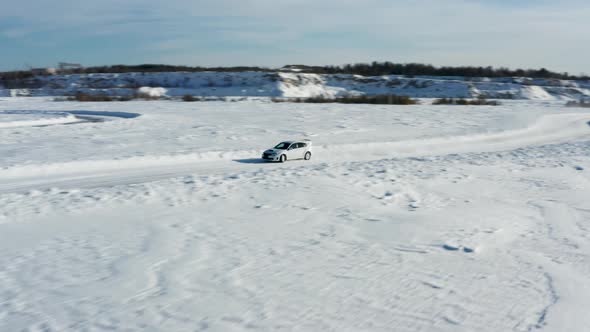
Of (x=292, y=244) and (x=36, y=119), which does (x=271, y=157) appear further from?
(x=36, y=119)

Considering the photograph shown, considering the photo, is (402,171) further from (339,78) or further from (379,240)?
(339,78)

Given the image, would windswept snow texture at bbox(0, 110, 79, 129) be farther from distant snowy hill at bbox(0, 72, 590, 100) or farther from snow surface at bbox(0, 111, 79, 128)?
distant snowy hill at bbox(0, 72, 590, 100)

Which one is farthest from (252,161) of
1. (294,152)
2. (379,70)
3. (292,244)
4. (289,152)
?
(379,70)

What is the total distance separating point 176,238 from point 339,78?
266 feet

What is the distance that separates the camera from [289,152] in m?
21.9

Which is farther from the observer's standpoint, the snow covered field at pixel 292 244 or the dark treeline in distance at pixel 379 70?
the dark treeline in distance at pixel 379 70

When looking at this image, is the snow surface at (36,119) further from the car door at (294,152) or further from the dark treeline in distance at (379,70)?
the dark treeline in distance at (379,70)

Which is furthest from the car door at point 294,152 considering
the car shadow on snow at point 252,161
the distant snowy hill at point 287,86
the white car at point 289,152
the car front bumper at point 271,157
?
the distant snowy hill at point 287,86

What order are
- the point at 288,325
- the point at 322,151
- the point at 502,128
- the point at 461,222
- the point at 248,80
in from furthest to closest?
the point at 248,80, the point at 502,128, the point at 322,151, the point at 461,222, the point at 288,325

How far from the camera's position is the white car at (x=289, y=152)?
21781 millimetres

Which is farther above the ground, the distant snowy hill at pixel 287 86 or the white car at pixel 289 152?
the distant snowy hill at pixel 287 86

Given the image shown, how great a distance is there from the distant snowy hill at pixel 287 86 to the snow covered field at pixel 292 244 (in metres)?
57.6

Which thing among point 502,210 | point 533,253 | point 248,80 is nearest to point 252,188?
point 502,210

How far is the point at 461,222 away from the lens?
38.1 feet
